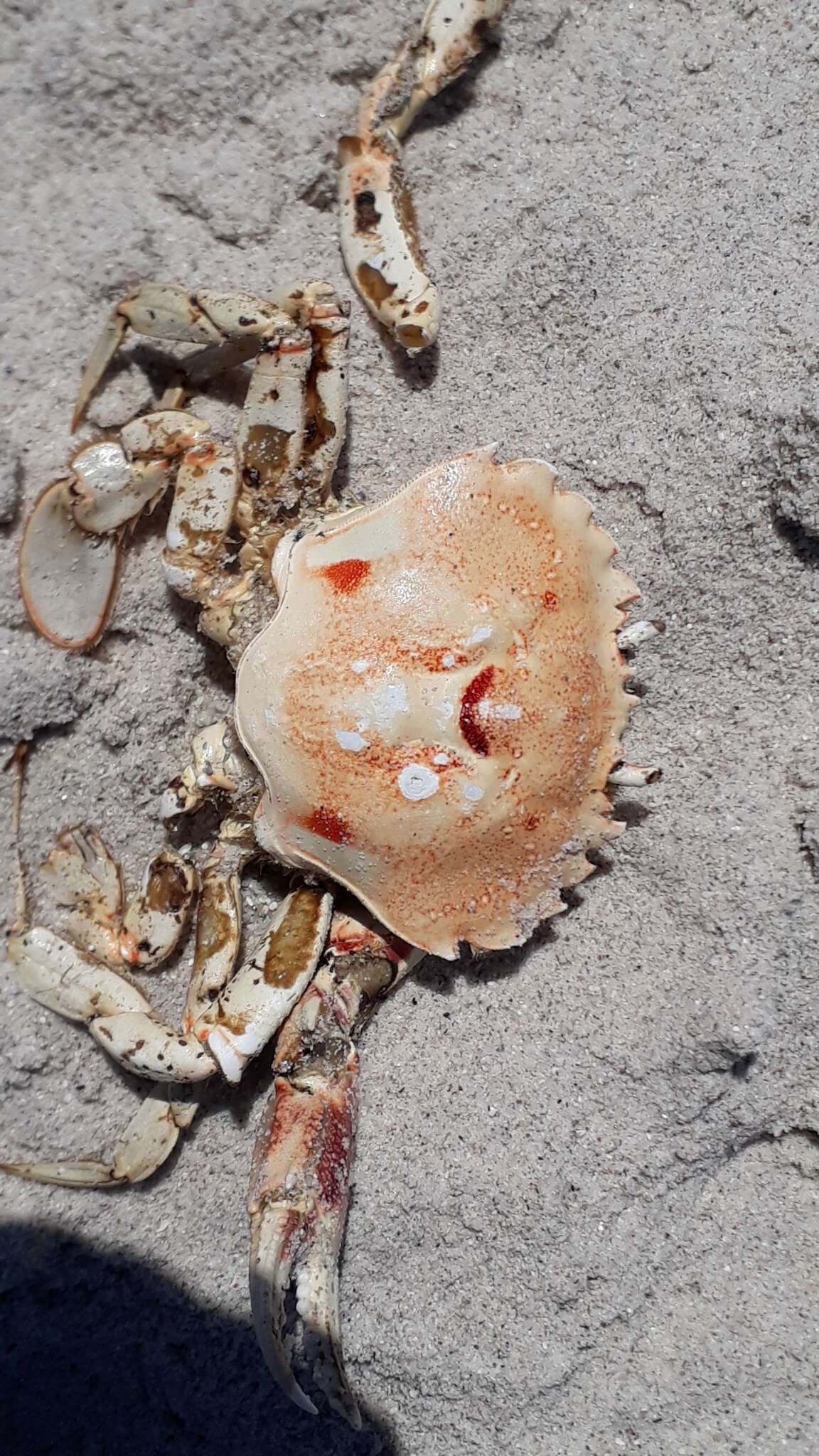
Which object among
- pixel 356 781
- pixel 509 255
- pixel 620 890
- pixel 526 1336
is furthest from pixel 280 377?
pixel 526 1336

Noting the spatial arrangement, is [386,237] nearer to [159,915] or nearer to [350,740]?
[350,740]

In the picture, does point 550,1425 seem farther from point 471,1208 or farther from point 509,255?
point 509,255

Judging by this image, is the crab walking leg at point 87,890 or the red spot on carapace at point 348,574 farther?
the crab walking leg at point 87,890

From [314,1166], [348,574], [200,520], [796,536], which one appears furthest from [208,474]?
[314,1166]

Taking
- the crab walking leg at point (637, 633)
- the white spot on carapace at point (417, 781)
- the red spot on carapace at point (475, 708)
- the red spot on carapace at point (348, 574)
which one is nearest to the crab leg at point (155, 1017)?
the white spot on carapace at point (417, 781)

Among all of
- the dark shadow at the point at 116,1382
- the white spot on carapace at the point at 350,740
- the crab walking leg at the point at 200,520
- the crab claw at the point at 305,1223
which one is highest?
the crab walking leg at the point at 200,520

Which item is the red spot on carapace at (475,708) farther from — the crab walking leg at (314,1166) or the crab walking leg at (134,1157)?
the crab walking leg at (134,1157)
